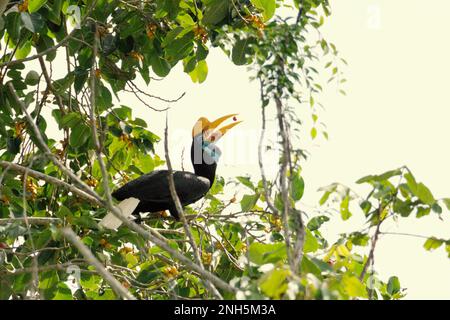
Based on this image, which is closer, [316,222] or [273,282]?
[273,282]

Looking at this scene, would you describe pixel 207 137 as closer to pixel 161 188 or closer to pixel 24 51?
pixel 161 188

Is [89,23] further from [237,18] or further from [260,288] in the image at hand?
[260,288]

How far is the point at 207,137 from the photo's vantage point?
21.7 feet

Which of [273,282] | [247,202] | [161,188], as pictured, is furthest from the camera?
[161,188]

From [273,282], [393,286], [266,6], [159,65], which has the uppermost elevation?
[159,65]

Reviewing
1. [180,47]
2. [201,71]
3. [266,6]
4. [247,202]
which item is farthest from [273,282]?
[201,71]

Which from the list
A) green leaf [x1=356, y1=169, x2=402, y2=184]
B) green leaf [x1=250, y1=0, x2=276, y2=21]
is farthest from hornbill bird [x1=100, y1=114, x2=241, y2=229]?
green leaf [x1=356, y1=169, x2=402, y2=184]

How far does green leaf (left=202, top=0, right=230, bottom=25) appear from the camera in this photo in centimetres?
475

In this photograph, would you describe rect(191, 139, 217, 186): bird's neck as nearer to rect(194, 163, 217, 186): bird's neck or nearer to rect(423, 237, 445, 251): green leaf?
rect(194, 163, 217, 186): bird's neck

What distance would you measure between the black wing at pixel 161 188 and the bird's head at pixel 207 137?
567 millimetres

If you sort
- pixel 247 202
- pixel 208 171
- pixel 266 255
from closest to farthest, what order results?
1. pixel 266 255
2. pixel 247 202
3. pixel 208 171

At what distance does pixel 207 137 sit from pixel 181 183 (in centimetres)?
83

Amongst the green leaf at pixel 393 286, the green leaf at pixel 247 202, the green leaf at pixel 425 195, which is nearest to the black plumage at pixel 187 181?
the green leaf at pixel 247 202
